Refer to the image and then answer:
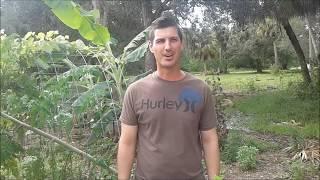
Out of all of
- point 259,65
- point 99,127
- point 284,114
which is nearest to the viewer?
point 99,127

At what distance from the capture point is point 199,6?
13750 mm

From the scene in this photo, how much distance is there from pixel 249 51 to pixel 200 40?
79.4ft

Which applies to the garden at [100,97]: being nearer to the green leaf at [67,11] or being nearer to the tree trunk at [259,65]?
the green leaf at [67,11]

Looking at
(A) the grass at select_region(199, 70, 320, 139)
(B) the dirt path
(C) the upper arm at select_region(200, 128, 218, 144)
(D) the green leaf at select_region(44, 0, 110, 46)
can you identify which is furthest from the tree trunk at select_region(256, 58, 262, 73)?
(C) the upper arm at select_region(200, 128, 218, 144)

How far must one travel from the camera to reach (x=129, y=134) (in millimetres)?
2484

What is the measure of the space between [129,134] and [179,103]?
1.09ft

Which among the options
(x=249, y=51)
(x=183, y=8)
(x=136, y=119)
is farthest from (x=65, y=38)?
(x=249, y=51)

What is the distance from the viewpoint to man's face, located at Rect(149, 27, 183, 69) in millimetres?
2404

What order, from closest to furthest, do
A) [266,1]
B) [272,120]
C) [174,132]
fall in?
[174,132] < [272,120] < [266,1]

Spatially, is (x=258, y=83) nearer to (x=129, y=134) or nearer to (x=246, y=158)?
(x=246, y=158)

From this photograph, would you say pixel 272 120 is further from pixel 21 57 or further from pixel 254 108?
pixel 21 57

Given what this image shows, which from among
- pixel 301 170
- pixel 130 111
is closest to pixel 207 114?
pixel 130 111

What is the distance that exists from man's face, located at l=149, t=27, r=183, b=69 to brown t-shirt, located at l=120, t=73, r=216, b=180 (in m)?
0.10

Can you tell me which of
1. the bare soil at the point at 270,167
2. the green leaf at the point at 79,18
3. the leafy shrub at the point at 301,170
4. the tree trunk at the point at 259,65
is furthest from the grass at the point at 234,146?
the tree trunk at the point at 259,65
